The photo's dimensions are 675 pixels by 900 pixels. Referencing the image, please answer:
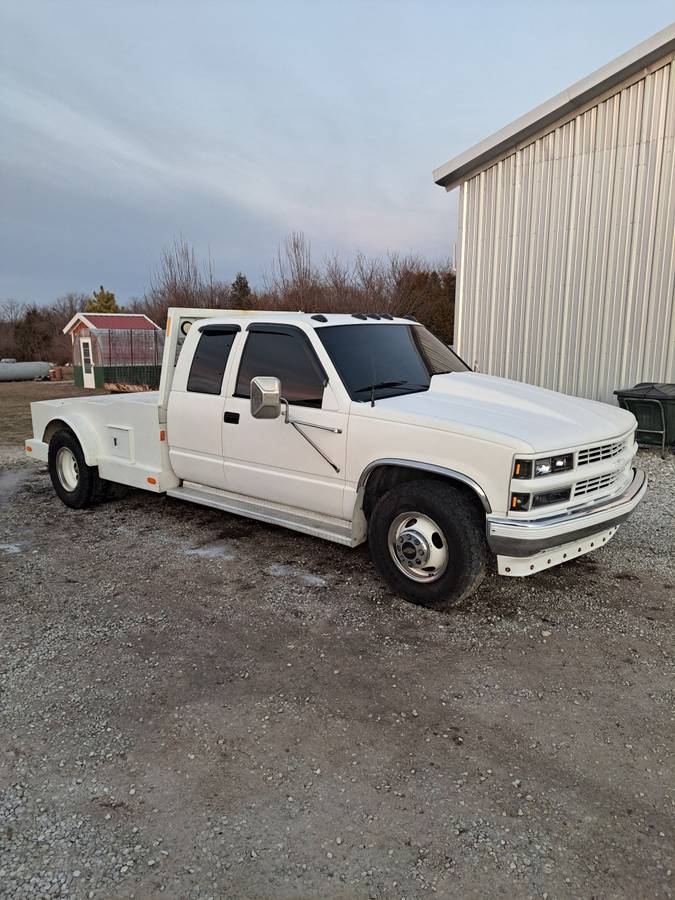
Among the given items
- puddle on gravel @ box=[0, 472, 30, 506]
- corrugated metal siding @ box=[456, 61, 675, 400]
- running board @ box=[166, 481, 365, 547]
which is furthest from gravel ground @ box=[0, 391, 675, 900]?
corrugated metal siding @ box=[456, 61, 675, 400]

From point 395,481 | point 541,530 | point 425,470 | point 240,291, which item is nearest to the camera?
point 541,530

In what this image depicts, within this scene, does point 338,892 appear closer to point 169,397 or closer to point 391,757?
point 391,757

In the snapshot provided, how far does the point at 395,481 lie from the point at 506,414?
2.97 feet

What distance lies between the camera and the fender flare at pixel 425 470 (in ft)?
12.8

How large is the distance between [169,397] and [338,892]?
4.51 meters

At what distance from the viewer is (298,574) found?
4965 mm

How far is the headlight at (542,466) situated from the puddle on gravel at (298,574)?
1790 millimetres

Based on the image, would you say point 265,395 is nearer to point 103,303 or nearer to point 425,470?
point 425,470

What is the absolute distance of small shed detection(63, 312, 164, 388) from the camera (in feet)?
92.5

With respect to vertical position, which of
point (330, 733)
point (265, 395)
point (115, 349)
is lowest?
point (330, 733)

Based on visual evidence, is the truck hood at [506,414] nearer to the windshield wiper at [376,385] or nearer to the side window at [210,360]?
the windshield wiper at [376,385]

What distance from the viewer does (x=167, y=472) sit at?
5.94 meters

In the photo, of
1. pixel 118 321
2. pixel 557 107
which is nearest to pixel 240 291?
pixel 118 321

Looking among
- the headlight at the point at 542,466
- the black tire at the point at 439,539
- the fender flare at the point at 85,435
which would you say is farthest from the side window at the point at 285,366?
the fender flare at the point at 85,435
